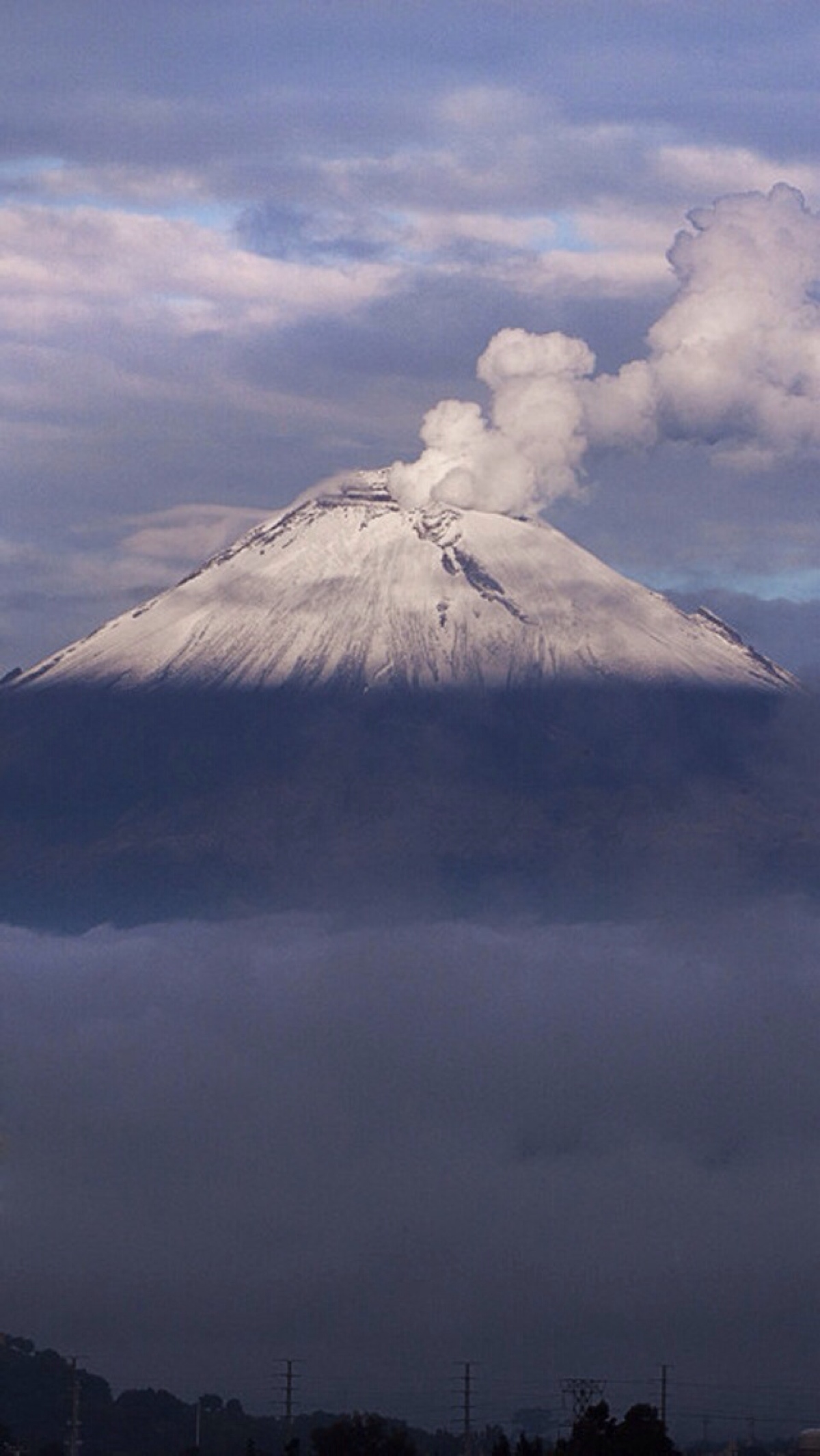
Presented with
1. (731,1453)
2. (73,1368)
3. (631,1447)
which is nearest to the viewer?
(631,1447)

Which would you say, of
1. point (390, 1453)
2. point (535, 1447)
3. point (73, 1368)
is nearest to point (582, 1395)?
point (535, 1447)

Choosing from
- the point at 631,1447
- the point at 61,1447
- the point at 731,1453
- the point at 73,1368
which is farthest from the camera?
the point at 61,1447

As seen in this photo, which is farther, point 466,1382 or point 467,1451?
point 466,1382

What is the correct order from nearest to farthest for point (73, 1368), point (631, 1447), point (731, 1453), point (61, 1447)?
point (631, 1447) → point (73, 1368) → point (731, 1453) → point (61, 1447)

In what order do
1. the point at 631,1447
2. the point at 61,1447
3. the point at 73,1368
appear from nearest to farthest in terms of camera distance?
the point at 631,1447 → the point at 73,1368 → the point at 61,1447

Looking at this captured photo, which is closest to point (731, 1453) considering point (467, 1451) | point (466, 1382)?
point (466, 1382)

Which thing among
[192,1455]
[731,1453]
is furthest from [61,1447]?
[731,1453]

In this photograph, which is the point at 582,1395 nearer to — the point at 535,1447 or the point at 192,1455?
the point at 535,1447

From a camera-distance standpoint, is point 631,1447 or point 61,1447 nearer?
point 631,1447

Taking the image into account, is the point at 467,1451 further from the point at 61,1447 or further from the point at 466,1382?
the point at 61,1447
